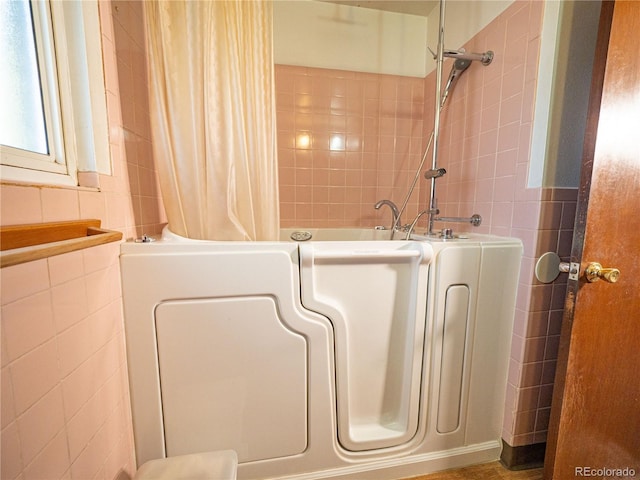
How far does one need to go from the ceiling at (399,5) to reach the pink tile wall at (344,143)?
40cm

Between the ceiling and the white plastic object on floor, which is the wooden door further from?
the ceiling

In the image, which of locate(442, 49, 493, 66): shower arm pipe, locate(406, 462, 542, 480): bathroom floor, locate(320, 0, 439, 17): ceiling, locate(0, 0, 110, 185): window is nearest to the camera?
locate(0, 0, 110, 185): window

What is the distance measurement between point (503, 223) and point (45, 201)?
1478mm

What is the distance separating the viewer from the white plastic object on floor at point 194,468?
721 mm

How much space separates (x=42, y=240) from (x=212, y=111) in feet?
2.07

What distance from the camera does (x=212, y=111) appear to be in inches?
36.8

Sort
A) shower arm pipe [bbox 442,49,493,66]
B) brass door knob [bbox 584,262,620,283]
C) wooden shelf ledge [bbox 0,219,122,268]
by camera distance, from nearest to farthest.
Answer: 1. wooden shelf ledge [bbox 0,219,122,268]
2. brass door knob [bbox 584,262,620,283]
3. shower arm pipe [bbox 442,49,493,66]

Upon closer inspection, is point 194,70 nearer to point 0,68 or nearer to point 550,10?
point 0,68

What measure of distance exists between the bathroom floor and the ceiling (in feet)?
8.21

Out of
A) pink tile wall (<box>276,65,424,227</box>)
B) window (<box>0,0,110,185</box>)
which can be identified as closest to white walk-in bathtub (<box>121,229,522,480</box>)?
window (<box>0,0,110,185</box>)

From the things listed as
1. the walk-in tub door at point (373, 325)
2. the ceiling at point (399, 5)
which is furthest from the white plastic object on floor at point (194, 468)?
the ceiling at point (399, 5)

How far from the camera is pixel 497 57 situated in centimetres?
121

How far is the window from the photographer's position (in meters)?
0.60

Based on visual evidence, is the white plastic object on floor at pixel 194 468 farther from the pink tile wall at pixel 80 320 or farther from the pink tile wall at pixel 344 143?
the pink tile wall at pixel 344 143
